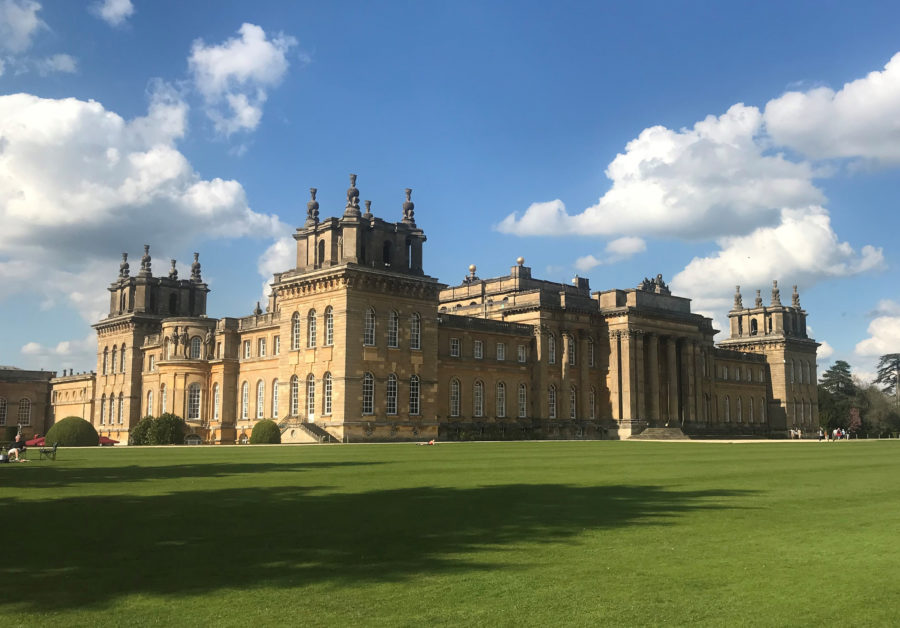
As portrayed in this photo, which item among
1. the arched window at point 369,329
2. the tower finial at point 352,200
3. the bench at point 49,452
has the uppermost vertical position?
the tower finial at point 352,200

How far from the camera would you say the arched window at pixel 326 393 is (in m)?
57.0

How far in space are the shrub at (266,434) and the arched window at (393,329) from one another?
10.1m

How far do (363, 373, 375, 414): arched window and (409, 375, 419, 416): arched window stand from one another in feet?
10.9

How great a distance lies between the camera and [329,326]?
189ft

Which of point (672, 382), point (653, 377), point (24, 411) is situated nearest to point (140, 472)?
point (653, 377)

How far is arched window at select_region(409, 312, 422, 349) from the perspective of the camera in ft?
197

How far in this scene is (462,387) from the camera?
6656 cm

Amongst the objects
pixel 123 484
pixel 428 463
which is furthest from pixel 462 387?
pixel 123 484

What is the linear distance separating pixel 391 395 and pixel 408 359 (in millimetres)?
2820

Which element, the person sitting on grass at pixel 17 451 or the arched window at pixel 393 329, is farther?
the arched window at pixel 393 329

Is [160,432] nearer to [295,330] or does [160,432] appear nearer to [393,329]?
[295,330]

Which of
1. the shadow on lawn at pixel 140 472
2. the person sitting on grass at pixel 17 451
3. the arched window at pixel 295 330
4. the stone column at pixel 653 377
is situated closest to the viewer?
the shadow on lawn at pixel 140 472


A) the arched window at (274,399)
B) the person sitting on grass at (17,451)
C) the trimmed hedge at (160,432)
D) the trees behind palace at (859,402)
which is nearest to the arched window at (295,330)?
the arched window at (274,399)

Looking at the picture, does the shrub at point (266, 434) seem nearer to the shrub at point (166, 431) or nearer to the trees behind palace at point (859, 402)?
the shrub at point (166, 431)
